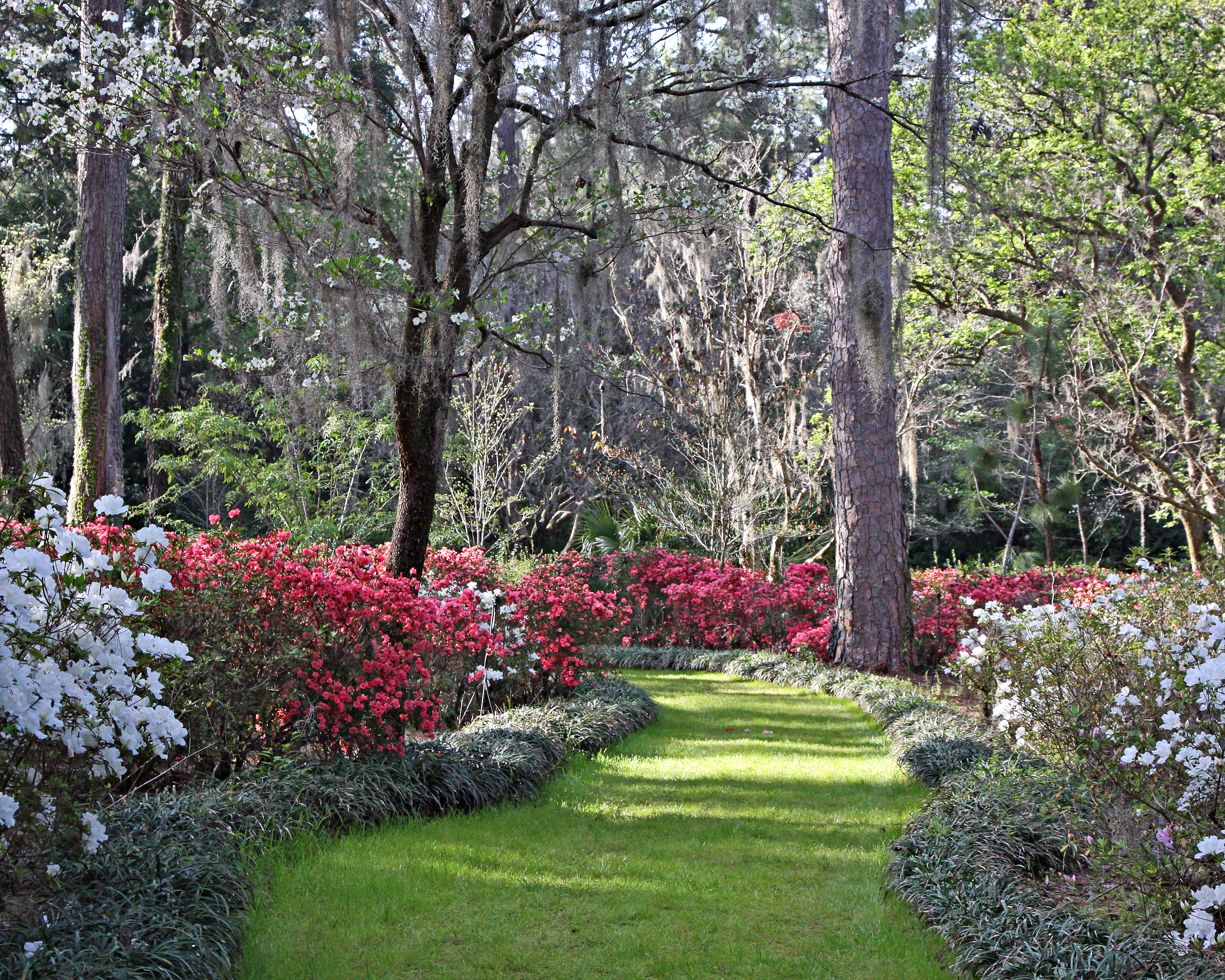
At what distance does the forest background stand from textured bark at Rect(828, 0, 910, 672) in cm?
60

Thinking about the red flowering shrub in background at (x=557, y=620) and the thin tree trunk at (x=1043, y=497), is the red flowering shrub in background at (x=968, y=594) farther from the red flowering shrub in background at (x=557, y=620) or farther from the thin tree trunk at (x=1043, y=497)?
the red flowering shrub in background at (x=557, y=620)

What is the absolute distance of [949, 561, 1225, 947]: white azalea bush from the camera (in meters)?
2.68

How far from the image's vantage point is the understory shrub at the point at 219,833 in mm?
2404

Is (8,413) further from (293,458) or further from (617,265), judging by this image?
(617,265)

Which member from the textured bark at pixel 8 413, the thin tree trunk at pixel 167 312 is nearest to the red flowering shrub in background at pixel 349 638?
the textured bark at pixel 8 413

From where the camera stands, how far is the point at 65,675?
2145 millimetres

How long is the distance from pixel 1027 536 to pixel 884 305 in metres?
14.3

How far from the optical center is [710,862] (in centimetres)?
400

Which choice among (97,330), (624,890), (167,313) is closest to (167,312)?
(167,313)

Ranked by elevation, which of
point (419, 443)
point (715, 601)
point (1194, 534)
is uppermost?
point (419, 443)

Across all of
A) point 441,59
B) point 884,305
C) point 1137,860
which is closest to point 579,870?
point 1137,860

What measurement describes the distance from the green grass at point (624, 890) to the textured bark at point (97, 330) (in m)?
6.86

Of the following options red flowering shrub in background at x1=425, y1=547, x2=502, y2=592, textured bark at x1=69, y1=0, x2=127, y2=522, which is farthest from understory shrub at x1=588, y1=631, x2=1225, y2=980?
textured bark at x1=69, y1=0, x2=127, y2=522

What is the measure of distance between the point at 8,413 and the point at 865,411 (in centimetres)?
685
